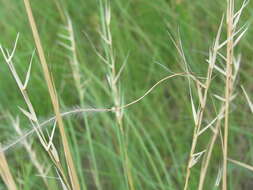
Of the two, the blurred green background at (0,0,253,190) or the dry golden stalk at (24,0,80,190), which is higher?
the dry golden stalk at (24,0,80,190)

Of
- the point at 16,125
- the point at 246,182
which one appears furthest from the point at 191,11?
the point at 16,125

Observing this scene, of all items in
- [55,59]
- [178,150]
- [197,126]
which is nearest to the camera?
[197,126]

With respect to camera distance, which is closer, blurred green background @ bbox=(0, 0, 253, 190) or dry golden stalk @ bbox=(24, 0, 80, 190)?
dry golden stalk @ bbox=(24, 0, 80, 190)

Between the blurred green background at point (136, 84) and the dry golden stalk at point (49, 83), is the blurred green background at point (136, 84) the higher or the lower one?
the lower one

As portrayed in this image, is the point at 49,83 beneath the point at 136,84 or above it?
above

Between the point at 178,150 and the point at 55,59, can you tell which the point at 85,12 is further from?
the point at 178,150

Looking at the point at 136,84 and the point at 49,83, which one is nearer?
the point at 49,83

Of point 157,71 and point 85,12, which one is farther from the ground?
point 85,12

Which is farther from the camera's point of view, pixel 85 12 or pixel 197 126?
pixel 85 12
